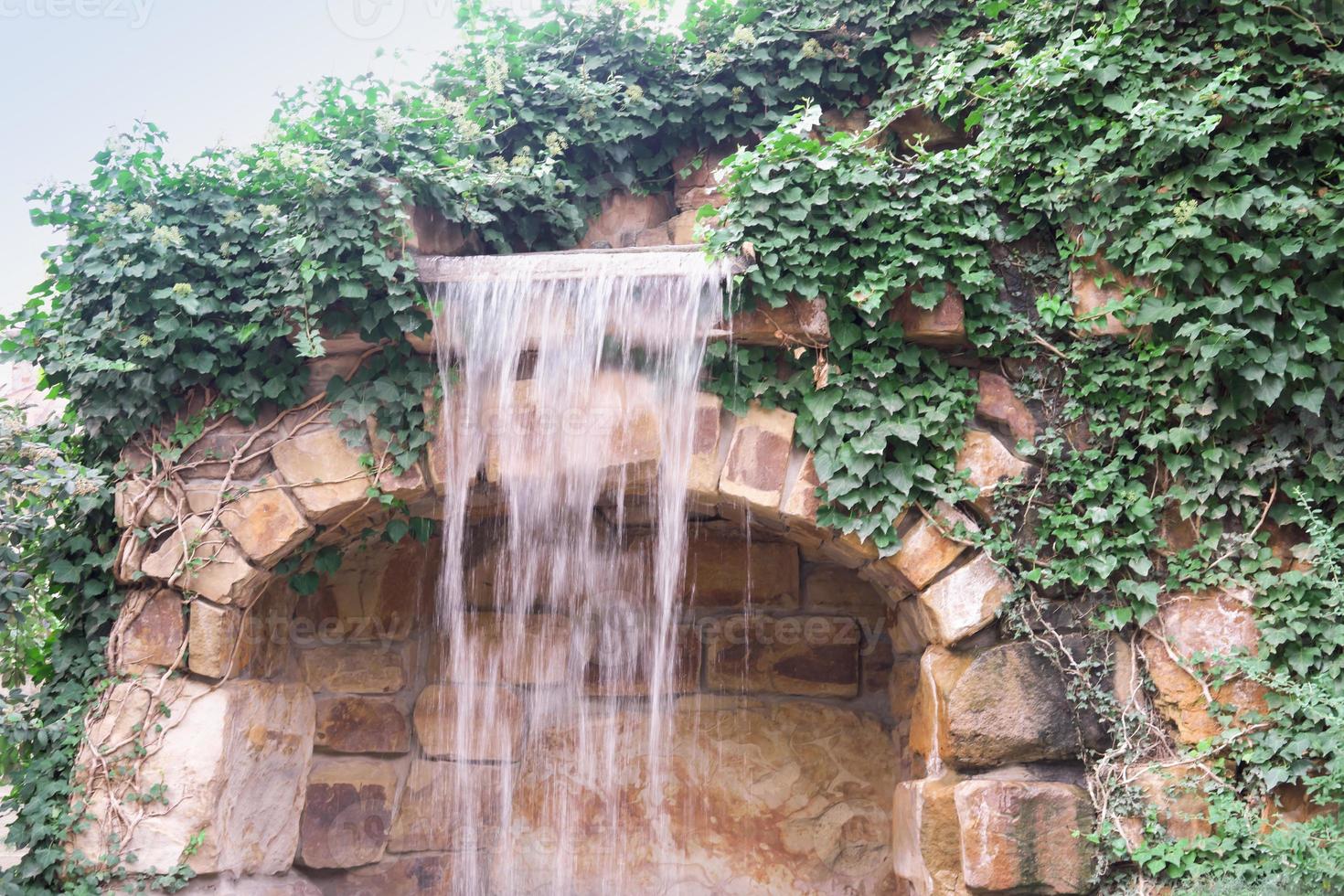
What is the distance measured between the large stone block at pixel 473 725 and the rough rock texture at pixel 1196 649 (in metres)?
2.45

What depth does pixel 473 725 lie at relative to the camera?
13.0 feet

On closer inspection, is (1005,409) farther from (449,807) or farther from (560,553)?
(449,807)

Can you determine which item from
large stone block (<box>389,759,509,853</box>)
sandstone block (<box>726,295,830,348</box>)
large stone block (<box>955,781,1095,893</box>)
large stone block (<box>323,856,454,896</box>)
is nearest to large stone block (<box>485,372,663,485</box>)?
sandstone block (<box>726,295,830,348</box>)

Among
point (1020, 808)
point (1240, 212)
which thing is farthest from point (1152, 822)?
point (1240, 212)

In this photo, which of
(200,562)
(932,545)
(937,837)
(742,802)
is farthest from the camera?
(742,802)

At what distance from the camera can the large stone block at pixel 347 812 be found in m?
3.72

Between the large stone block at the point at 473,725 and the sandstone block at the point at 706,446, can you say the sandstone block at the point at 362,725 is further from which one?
the sandstone block at the point at 706,446

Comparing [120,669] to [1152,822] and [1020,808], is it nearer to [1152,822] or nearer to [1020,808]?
[1020,808]

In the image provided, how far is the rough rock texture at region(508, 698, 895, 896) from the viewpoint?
368 centimetres

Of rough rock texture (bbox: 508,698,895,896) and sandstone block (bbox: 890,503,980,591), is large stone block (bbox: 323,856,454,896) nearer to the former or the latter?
rough rock texture (bbox: 508,698,895,896)

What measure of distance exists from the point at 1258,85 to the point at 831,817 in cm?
290

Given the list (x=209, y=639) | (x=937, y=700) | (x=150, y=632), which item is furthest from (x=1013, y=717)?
(x=150, y=632)

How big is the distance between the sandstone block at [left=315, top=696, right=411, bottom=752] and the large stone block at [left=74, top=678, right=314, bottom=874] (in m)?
0.45

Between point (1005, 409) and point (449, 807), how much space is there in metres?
2.74
